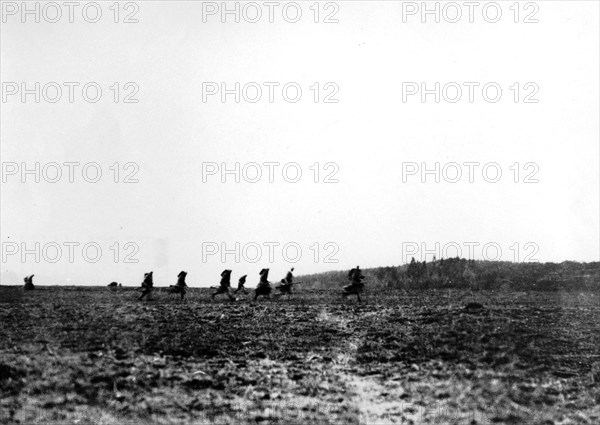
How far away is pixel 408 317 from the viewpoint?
813 inches

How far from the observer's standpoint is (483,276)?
121ft

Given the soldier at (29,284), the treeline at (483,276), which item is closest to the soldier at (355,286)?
the treeline at (483,276)

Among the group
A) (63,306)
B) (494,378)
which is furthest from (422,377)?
→ (63,306)

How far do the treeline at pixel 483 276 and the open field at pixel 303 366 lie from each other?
11991 mm

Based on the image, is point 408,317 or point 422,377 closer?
point 422,377

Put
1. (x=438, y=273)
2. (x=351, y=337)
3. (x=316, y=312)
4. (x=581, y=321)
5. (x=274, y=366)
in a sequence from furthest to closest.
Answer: (x=438, y=273), (x=316, y=312), (x=581, y=321), (x=351, y=337), (x=274, y=366)

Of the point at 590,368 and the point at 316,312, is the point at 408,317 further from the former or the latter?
the point at 590,368

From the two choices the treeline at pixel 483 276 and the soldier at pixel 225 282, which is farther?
the treeline at pixel 483 276

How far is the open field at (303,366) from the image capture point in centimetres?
1179

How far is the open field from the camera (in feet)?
38.7

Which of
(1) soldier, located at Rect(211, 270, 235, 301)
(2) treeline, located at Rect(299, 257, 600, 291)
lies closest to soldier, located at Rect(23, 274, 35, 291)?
(1) soldier, located at Rect(211, 270, 235, 301)

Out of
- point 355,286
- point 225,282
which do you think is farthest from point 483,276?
point 225,282

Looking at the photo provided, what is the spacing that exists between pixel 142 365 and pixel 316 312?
953 centimetres

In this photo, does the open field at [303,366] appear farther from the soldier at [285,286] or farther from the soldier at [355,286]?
the soldier at [285,286]
